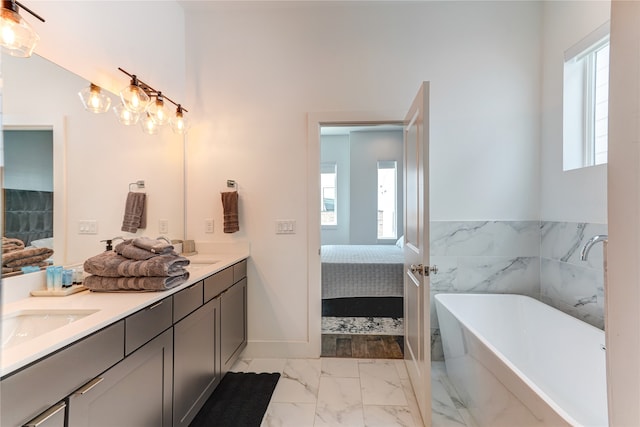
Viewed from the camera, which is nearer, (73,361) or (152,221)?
(73,361)

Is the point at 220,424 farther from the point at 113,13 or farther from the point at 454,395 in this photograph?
the point at 113,13

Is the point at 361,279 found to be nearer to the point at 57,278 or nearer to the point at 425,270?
the point at 425,270

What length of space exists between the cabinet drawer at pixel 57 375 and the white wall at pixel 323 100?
4.92 ft

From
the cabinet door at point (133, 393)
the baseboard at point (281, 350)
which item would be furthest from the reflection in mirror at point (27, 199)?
the baseboard at point (281, 350)

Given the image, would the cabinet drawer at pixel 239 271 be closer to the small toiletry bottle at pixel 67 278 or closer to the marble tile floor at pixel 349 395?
the marble tile floor at pixel 349 395

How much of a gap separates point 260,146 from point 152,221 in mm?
1034

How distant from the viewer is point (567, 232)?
6.85 ft

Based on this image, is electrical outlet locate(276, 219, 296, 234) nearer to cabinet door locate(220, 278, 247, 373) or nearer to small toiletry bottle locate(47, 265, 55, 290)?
cabinet door locate(220, 278, 247, 373)

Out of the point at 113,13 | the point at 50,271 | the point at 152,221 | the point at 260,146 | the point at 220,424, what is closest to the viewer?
the point at 50,271

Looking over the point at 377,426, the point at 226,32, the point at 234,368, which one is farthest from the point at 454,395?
the point at 226,32

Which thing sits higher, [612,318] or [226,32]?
[226,32]

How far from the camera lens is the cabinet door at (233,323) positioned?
2023 mm

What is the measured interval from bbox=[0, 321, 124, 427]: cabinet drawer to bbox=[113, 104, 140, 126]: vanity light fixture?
1414mm

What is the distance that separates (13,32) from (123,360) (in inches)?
54.2
